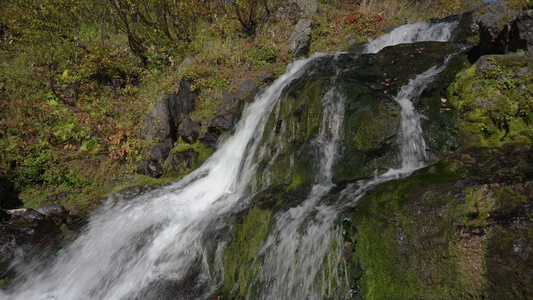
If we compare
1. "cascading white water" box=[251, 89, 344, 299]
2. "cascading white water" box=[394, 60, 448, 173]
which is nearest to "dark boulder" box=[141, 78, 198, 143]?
"cascading white water" box=[251, 89, 344, 299]

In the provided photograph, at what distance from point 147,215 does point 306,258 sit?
4411 mm

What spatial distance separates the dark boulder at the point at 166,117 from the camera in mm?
9062

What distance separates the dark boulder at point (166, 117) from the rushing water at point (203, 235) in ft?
6.88

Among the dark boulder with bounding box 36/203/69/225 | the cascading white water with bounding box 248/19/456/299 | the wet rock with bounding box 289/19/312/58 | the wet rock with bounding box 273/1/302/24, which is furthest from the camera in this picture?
the wet rock with bounding box 273/1/302/24

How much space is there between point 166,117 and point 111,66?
424 centimetres

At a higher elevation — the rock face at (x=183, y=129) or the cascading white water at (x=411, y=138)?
the rock face at (x=183, y=129)

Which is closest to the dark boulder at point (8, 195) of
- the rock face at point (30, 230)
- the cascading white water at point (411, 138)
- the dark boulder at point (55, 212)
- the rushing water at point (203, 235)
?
the rock face at point (30, 230)

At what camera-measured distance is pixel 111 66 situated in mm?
11109

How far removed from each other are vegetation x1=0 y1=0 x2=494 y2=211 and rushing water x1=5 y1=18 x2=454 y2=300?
210 centimetres

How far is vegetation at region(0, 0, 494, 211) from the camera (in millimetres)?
8297

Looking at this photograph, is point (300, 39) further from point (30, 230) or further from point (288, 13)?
point (30, 230)

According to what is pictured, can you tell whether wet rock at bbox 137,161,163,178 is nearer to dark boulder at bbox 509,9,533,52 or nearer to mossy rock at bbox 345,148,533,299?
mossy rock at bbox 345,148,533,299

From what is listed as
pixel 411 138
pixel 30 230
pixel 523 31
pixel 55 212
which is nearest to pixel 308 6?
pixel 523 31

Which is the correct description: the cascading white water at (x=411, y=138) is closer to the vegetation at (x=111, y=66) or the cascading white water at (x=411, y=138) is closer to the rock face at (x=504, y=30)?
the rock face at (x=504, y=30)
